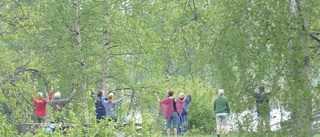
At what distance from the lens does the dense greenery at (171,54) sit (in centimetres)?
1333

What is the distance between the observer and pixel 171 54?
20.7m

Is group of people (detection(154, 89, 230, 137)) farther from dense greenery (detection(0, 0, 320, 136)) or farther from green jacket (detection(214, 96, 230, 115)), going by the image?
dense greenery (detection(0, 0, 320, 136))

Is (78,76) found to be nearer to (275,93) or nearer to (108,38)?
(108,38)

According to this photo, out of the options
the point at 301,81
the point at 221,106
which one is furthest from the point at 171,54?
the point at 301,81

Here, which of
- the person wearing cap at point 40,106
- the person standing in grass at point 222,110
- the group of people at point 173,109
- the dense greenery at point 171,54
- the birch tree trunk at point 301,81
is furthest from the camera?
the person wearing cap at point 40,106

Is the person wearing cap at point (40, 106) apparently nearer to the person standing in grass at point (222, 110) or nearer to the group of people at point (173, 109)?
the group of people at point (173, 109)

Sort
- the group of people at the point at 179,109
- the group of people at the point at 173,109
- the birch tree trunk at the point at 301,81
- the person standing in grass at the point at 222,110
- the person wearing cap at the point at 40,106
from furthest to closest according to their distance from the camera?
the person wearing cap at the point at 40,106 → the group of people at the point at 173,109 → the group of people at the point at 179,109 → the person standing in grass at the point at 222,110 → the birch tree trunk at the point at 301,81

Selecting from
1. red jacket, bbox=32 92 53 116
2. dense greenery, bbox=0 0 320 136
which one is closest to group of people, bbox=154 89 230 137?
dense greenery, bbox=0 0 320 136

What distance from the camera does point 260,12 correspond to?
1384cm

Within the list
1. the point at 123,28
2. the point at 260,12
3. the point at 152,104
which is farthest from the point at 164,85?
the point at 260,12

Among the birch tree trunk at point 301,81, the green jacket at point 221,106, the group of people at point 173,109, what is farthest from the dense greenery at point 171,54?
the group of people at point 173,109

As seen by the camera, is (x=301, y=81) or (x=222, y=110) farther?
(x=222, y=110)

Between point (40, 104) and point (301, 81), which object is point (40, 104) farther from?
point (301, 81)

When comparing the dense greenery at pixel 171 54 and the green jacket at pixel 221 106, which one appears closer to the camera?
the dense greenery at pixel 171 54
